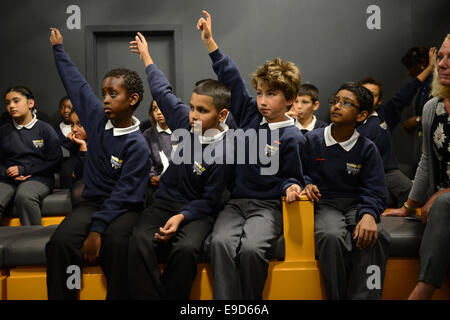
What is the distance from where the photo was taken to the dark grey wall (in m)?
4.50

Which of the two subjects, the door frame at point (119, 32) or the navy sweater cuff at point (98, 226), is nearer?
the navy sweater cuff at point (98, 226)

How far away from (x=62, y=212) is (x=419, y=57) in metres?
3.53

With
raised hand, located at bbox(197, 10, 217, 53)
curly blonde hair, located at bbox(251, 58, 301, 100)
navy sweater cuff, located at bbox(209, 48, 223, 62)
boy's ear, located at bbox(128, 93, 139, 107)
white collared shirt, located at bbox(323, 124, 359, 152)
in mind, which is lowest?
white collared shirt, located at bbox(323, 124, 359, 152)

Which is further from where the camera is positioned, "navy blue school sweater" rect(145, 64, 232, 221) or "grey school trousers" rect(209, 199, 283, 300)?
"navy blue school sweater" rect(145, 64, 232, 221)

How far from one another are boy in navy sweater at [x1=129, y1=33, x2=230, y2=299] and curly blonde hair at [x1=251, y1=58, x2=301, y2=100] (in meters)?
0.22

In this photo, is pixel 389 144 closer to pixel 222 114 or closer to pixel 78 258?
pixel 222 114

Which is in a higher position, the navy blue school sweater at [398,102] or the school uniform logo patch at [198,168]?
the navy blue school sweater at [398,102]

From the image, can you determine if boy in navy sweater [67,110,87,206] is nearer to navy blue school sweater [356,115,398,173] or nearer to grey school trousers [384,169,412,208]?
navy blue school sweater [356,115,398,173]

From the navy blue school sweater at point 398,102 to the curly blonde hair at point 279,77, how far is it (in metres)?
1.92

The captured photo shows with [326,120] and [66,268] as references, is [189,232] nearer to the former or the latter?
[66,268]

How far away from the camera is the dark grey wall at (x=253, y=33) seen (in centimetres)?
450

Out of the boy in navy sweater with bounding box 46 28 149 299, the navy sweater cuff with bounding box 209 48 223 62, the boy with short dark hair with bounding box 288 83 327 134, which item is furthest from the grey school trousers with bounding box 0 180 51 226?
the boy with short dark hair with bounding box 288 83 327 134

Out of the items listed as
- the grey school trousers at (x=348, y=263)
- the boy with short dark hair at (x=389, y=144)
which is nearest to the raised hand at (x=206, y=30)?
the grey school trousers at (x=348, y=263)

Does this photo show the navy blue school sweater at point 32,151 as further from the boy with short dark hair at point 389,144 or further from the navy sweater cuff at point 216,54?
the boy with short dark hair at point 389,144
